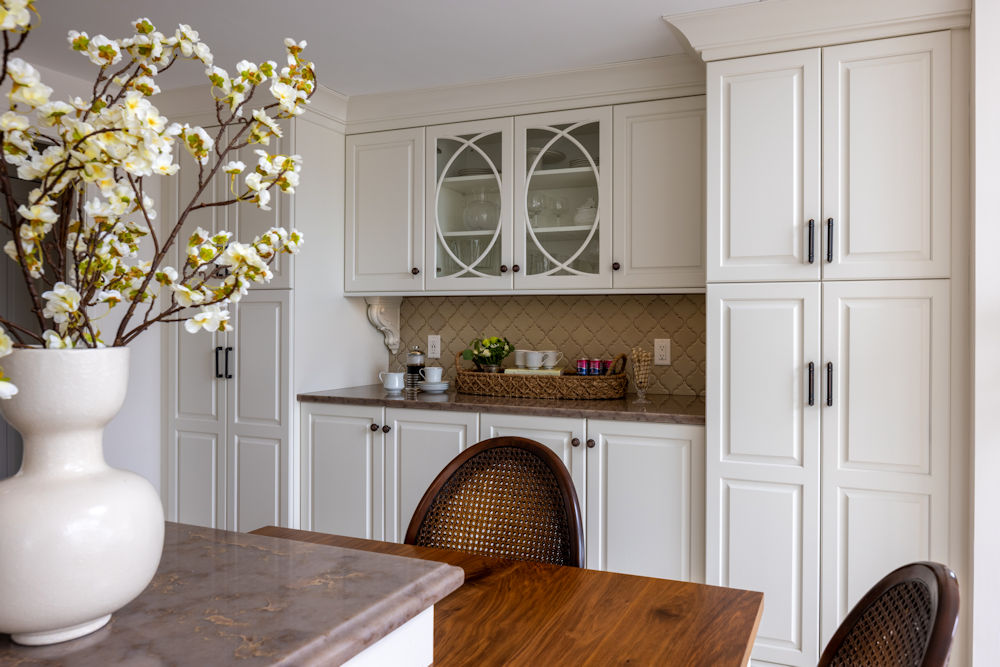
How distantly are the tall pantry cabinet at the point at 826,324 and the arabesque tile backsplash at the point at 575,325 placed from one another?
0.62 meters

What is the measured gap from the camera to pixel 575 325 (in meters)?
3.44

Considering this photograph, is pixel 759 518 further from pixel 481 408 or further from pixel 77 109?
pixel 77 109

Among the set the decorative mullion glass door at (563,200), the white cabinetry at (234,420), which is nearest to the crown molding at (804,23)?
the decorative mullion glass door at (563,200)

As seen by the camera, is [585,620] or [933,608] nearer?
[933,608]

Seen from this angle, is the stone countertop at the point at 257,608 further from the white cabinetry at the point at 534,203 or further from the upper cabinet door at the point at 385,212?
the upper cabinet door at the point at 385,212

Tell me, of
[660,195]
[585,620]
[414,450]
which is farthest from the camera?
[414,450]

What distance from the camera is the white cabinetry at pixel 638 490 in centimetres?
267

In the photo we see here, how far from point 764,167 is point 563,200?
2.92 feet

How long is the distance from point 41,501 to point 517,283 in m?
2.66

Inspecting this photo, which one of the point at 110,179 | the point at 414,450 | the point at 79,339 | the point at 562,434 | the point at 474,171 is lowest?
the point at 414,450

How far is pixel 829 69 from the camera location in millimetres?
2441

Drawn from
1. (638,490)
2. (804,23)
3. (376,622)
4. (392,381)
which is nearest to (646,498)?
(638,490)

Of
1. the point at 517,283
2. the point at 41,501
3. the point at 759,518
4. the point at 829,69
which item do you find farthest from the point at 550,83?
the point at 41,501

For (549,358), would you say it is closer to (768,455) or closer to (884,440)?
(768,455)
